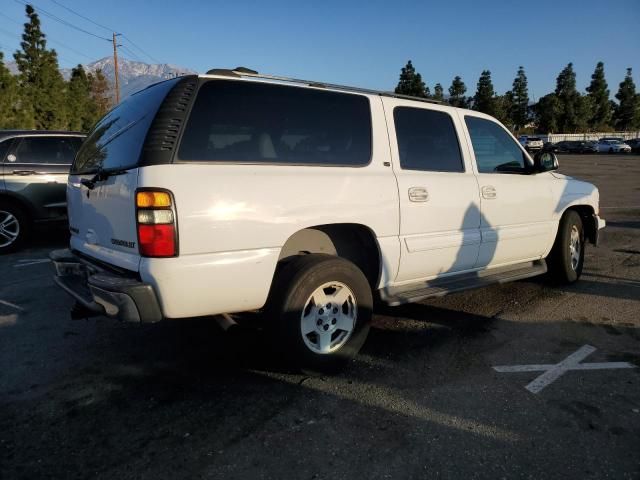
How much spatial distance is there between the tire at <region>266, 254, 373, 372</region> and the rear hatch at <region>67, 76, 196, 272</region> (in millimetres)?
903

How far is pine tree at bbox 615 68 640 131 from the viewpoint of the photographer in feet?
242

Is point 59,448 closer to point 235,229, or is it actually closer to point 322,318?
point 235,229

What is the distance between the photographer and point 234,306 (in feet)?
9.52

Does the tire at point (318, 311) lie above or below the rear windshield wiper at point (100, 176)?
below

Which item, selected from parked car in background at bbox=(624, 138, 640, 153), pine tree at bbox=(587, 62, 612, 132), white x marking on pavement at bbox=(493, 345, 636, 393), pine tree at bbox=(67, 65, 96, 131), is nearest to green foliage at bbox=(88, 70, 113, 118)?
pine tree at bbox=(67, 65, 96, 131)

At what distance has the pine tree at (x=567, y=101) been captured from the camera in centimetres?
6969

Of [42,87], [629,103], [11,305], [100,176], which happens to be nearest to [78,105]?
[42,87]

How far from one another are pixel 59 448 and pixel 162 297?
35.7 inches

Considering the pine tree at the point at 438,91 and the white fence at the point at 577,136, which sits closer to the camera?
the white fence at the point at 577,136

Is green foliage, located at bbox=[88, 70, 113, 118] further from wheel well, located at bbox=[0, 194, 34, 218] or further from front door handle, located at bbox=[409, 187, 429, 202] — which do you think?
front door handle, located at bbox=[409, 187, 429, 202]

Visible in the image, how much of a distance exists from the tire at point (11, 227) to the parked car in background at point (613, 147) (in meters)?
49.9

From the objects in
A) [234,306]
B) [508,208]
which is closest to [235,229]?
[234,306]

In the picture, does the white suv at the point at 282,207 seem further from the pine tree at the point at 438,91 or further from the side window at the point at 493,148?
the pine tree at the point at 438,91

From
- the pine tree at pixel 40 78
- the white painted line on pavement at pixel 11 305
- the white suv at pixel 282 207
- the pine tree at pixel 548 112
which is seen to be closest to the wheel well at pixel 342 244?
the white suv at pixel 282 207
